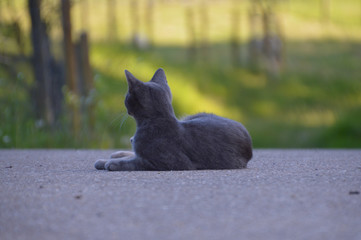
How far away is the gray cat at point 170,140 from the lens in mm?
5594

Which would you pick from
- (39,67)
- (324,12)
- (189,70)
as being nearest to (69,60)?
(39,67)

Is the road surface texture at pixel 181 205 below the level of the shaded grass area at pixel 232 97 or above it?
above

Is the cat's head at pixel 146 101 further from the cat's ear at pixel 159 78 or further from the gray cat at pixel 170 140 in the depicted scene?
the cat's ear at pixel 159 78

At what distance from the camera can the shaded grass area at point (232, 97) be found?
11.2 meters

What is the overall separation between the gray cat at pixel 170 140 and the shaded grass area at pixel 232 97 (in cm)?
463

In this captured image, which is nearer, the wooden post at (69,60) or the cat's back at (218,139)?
the cat's back at (218,139)

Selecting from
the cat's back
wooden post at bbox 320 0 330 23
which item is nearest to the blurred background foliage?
wooden post at bbox 320 0 330 23

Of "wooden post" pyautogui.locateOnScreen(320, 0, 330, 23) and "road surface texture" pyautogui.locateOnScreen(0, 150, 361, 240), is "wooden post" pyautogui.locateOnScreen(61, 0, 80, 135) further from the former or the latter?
"wooden post" pyautogui.locateOnScreen(320, 0, 330, 23)

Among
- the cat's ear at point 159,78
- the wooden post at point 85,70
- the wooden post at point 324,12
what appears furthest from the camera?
the wooden post at point 324,12

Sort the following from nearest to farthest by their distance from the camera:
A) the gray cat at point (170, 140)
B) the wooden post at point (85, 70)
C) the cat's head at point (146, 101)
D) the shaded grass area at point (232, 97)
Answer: the gray cat at point (170, 140) < the cat's head at point (146, 101) < the shaded grass area at point (232, 97) < the wooden post at point (85, 70)

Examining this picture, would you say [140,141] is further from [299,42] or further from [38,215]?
[299,42]

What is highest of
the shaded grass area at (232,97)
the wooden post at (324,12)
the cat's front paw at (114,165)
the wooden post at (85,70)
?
the wooden post at (324,12)

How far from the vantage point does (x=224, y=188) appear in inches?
175

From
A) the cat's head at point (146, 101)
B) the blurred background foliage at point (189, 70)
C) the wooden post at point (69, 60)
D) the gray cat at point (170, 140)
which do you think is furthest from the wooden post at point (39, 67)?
the cat's head at point (146, 101)
